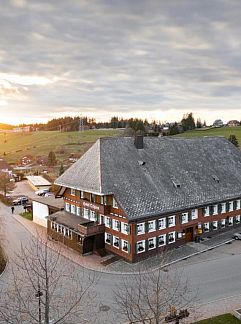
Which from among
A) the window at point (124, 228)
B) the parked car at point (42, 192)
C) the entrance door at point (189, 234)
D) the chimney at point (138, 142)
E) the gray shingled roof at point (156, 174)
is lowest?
the parked car at point (42, 192)

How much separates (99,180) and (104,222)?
465 cm

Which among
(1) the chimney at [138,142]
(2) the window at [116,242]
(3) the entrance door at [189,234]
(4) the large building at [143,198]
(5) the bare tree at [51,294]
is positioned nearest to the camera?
(5) the bare tree at [51,294]

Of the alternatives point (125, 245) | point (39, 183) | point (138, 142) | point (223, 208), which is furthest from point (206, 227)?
point (39, 183)

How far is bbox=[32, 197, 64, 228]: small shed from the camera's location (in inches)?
1882

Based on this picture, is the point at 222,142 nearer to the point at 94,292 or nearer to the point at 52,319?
the point at 94,292

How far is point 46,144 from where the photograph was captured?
162000 millimetres

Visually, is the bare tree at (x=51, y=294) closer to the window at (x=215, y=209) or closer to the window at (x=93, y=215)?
the window at (x=93, y=215)

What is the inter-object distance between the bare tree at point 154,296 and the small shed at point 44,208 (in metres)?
18.5

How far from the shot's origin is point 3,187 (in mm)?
75625

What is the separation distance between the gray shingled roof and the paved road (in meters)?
5.70

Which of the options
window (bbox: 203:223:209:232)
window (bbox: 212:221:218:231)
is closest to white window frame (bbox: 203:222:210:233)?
window (bbox: 203:223:209:232)

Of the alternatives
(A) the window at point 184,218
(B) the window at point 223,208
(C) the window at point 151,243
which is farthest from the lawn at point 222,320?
(B) the window at point 223,208

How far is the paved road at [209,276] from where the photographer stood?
27.4m

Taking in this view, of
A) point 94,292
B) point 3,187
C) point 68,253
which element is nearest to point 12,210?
point 3,187
